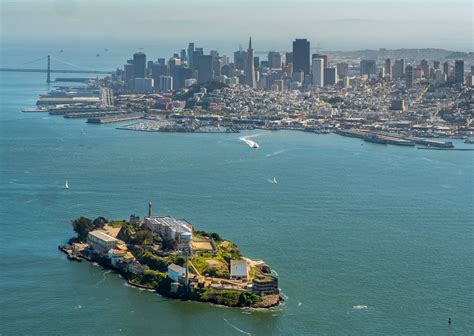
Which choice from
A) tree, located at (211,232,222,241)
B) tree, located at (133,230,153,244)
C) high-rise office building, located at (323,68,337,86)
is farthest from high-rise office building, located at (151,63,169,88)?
tree, located at (133,230,153,244)

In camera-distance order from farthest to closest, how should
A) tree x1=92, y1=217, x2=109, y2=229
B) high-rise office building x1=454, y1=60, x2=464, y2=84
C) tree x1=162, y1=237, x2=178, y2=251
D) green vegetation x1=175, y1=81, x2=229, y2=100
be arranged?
high-rise office building x1=454, y1=60, x2=464, y2=84
green vegetation x1=175, y1=81, x2=229, y2=100
tree x1=92, y1=217, x2=109, y2=229
tree x1=162, y1=237, x2=178, y2=251

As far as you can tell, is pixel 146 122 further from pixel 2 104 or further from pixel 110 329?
pixel 110 329

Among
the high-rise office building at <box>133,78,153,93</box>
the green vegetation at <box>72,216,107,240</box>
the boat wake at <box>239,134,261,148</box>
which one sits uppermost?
the high-rise office building at <box>133,78,153,93</box>

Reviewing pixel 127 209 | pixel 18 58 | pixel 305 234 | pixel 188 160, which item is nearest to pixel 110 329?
pixel 305 234

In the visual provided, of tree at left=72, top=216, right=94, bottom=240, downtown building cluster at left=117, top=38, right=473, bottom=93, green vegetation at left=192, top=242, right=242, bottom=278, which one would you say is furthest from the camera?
downtown building cluster at left=117, top=38, right=473, bottom=93

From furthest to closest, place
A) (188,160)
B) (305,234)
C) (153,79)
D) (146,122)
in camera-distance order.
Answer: (153,79) → (146,122) → (188,160) → (305,234)

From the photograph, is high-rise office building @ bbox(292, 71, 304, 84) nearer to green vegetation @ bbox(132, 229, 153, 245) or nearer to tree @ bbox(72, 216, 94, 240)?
tree @ bbox(72, 216, 94, 240)

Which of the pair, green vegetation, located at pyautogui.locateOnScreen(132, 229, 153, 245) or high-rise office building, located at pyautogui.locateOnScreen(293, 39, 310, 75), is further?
high-rise office building, located at pyautogui.locateOnScreen(293, 39, 310, 75)
